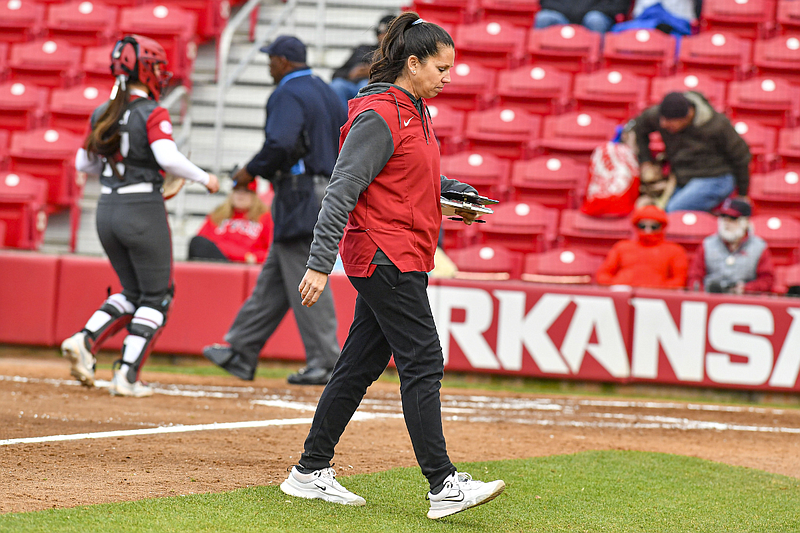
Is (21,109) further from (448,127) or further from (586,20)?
(586,20)

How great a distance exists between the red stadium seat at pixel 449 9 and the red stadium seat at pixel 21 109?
501 centimetres

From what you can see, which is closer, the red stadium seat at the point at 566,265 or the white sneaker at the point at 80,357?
the white sneaker at the point at 80,357

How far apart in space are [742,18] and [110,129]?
30.2 ft

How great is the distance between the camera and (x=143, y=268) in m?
6.01

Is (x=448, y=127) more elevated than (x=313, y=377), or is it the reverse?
(x=448, y=127)

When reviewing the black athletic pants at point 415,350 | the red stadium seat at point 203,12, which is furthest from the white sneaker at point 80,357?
the red stadium seat at point 203,12

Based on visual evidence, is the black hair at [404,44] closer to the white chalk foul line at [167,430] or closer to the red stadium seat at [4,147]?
the white chalk foul line at [167,430]

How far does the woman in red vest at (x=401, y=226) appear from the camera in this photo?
132 inches

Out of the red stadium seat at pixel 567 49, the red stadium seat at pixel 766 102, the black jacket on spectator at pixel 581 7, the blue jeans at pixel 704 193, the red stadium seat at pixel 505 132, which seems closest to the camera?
the blue jeans at pixel 704 193

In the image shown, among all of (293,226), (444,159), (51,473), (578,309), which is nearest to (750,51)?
(444,159)

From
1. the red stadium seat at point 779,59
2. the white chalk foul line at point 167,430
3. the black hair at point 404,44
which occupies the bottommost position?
the white chalk foul line at point 167,430

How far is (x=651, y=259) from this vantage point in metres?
8.69

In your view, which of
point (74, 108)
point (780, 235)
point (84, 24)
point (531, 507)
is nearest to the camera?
point (531, 507)

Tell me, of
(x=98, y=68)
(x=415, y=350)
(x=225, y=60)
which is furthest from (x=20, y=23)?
(x=415, y=350)
